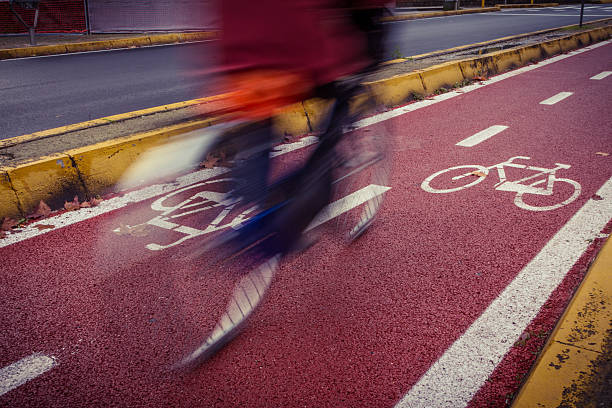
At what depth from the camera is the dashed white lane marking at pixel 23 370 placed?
224 centimetres

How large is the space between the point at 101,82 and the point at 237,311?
804 cm

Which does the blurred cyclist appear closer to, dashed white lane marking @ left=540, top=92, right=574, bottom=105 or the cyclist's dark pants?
the cyclist's dark pants

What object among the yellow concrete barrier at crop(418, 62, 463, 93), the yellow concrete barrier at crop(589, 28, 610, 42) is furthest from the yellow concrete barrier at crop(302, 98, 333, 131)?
the yellow concrete barrier at crop(589, 28, 610, 42)

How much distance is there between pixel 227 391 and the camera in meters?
2.18

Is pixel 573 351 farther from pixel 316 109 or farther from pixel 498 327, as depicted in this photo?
pixel 316 109

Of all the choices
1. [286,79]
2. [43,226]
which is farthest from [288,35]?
[43,226]

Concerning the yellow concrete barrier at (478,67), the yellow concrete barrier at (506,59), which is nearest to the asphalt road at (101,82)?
the yellow concrete barrier at (478,67)

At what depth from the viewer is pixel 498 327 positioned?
2.53 meters

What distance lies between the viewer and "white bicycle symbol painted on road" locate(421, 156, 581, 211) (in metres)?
4.01

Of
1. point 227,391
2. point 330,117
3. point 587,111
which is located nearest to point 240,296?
point 227,391

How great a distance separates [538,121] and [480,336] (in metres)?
4.44

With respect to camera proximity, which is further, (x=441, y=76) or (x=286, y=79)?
(x=441, y=76)

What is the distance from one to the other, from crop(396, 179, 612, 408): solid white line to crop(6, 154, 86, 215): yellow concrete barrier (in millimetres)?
2954

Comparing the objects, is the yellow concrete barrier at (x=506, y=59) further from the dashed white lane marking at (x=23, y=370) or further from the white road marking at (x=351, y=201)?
the dashed white lane marking at (x=23, y=370)
